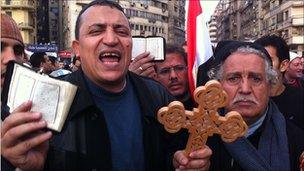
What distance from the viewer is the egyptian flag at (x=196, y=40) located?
137 inches

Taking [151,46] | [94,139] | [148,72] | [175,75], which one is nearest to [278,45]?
[175,75]

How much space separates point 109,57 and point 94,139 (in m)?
0.46

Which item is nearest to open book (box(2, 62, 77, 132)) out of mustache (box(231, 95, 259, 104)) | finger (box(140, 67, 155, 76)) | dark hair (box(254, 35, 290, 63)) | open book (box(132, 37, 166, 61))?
mustache (box(231, 95, 259, 104))

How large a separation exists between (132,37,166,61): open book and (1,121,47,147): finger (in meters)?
2.18

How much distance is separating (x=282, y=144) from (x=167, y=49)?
190 centimetres

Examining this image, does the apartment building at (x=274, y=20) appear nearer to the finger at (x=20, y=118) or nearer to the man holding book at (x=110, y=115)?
the man holding book at (x=110, y=115)

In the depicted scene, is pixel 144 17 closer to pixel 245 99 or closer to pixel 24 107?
pixel 245 99


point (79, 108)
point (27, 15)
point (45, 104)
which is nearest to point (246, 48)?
point (79, 108)

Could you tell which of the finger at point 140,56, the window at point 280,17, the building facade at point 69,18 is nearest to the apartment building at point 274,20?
the window at point 280,17

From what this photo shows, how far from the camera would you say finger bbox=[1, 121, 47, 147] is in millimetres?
1854

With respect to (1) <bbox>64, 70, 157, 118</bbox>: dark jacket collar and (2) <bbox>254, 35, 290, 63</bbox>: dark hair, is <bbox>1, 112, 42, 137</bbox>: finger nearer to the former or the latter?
(1) <bbox>64, 70, 157, 118</bbox>: dark jacket collar

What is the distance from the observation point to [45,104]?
6.37 feet

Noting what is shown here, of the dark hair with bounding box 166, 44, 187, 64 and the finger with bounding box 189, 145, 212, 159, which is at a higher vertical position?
the dark hair with bounding box 166, 44, 187, 64

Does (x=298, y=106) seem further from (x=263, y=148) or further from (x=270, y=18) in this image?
(x=270, y=18)
